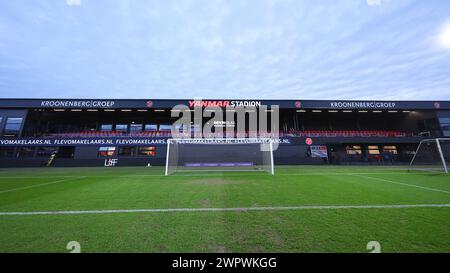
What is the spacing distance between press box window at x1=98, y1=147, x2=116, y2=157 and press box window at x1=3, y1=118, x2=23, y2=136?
1121cm

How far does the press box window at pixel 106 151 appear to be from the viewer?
23406mm

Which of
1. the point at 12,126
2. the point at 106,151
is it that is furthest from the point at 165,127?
the point at 12,126

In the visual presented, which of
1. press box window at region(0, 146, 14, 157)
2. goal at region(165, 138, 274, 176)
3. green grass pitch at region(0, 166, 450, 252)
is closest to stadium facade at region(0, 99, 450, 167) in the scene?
press box window at region(0, 146, 14, 157)

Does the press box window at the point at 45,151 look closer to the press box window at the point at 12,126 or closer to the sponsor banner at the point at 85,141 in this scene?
the sponsor banner at the point at 85,141

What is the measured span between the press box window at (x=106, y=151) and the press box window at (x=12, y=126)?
11.2 metres

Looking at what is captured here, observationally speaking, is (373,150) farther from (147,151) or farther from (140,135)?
(140,135)

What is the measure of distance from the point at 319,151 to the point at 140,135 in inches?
964

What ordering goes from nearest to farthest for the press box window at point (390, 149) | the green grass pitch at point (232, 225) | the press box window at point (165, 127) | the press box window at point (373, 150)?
the green grass pitch at point (232, 225), the press box window at point (373, 150), the press box window at point (390, 149), the press box window at point (165, 127)

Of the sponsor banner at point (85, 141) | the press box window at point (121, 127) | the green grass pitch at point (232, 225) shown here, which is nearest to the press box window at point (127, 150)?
the sponsor banner at point (85, 141)

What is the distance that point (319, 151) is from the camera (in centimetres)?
2445

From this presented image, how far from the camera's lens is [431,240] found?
258 centimetres

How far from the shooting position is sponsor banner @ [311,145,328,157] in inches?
955

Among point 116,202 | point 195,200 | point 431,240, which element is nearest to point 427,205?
point 431,240
